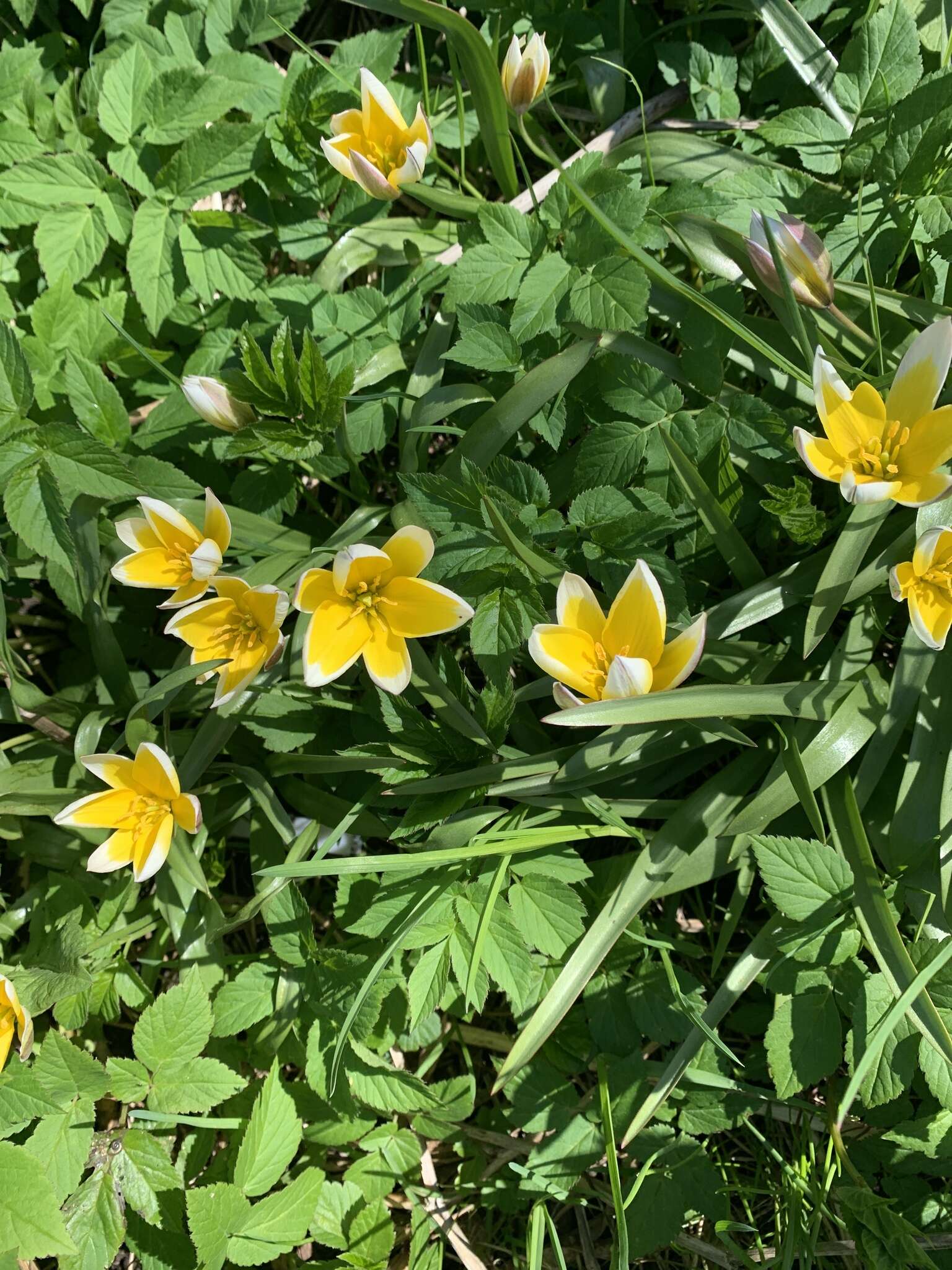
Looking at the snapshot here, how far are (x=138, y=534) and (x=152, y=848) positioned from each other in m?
0.49

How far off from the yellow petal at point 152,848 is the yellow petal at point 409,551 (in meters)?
0.53

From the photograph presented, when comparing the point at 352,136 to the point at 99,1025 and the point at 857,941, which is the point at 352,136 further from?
the point at 99,1025

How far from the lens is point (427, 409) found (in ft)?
5.17

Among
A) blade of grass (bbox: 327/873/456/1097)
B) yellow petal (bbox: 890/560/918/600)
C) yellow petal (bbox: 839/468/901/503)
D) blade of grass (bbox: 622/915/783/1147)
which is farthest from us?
blade of grass (bbox: 622/915/783/1147)

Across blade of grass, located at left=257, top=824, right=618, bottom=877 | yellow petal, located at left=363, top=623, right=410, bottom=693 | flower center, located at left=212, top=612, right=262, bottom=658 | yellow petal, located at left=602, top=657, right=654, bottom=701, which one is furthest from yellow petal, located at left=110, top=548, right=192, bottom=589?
yellow petal, located at left=602, top=657, right=654, bottom=701

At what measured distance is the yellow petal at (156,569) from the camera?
56.3 inches

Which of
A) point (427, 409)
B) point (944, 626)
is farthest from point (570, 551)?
point (944, 626)

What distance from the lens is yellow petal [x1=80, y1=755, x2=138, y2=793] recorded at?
4.71 ft

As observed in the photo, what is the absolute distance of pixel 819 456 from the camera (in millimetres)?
1291

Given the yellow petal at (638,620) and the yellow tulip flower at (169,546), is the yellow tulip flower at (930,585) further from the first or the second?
the yellow tulip flower at (169,546)

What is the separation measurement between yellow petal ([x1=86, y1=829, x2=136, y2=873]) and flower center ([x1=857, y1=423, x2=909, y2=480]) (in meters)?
1.25

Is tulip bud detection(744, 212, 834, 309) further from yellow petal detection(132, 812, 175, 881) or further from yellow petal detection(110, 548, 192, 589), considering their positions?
yellow petal detection(132, 812, 175, 881)

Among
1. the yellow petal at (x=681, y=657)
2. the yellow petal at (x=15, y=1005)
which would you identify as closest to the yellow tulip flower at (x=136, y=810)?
the yellow petal at (x=15, y=1005)

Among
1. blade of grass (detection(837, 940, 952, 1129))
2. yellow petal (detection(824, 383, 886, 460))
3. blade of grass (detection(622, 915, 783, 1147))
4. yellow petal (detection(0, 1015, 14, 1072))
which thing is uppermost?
yellow petal (detection(824, 383, 886, 460))
